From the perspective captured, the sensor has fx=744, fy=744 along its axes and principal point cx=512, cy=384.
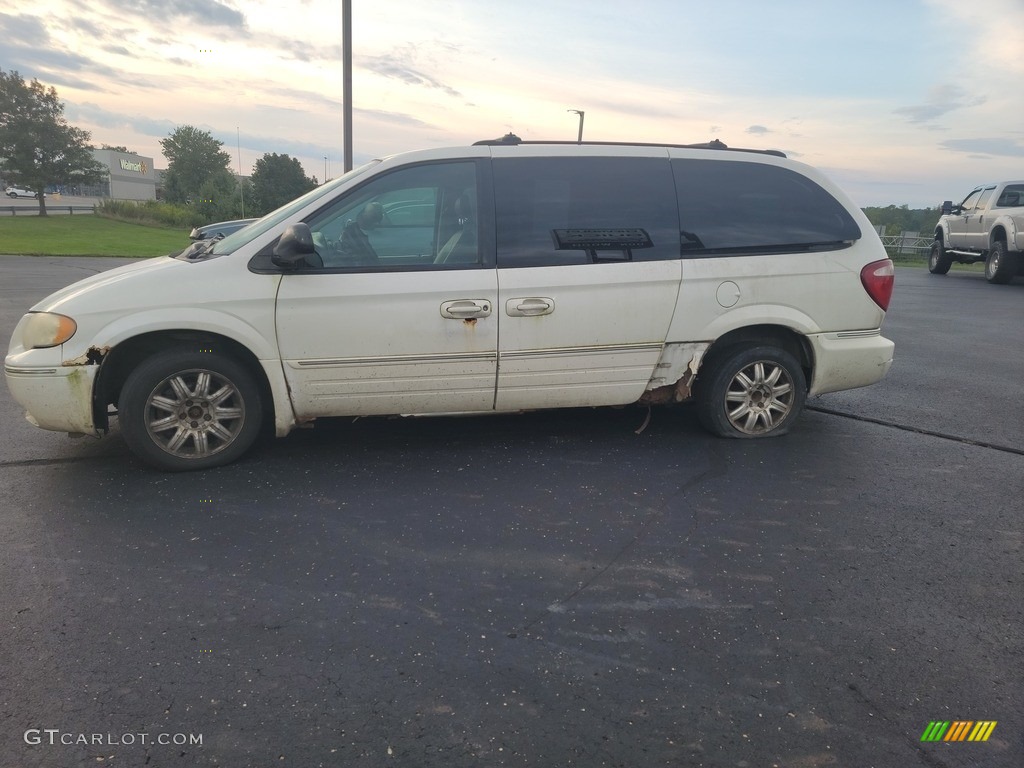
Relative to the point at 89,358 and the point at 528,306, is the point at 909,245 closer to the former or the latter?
the point at 528,306

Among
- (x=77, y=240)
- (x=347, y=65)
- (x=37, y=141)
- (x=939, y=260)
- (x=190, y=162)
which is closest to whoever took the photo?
(x=347, y=65)

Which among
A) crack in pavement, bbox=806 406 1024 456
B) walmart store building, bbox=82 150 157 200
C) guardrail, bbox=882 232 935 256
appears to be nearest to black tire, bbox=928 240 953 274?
guardrail, bbox=882 232 935 256

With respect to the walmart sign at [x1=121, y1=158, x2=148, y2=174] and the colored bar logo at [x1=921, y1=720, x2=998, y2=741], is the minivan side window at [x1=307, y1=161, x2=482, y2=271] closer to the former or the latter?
the colored bar logo at [x1=921, y1=720, x2=998, y2=741]

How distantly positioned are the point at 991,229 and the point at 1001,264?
0.84 meters

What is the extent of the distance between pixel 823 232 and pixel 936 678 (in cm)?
322

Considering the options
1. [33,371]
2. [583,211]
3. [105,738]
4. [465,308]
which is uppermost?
[583,211]

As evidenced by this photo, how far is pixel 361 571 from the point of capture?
131 inches

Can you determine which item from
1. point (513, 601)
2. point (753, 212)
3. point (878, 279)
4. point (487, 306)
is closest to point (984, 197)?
point (878, 279)

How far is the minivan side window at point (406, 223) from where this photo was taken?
14.5 ft

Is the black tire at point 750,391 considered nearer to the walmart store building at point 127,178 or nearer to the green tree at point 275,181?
the green tree at point 275,181

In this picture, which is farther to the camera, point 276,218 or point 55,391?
point 276,218

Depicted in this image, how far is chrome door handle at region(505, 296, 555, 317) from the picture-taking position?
14.8 feet

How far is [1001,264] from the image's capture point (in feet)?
56.3

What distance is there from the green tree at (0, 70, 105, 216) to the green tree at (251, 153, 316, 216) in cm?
1583
